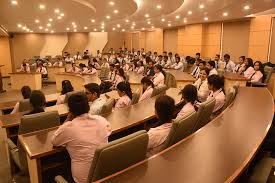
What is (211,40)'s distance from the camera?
13031mm

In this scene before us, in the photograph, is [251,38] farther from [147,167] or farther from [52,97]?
[147,167]

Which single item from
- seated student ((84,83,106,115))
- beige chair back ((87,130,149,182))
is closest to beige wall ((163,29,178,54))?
seated student ((84,83,106,115))

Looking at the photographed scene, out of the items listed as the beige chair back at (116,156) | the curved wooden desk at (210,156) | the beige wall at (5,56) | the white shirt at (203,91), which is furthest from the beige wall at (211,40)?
the beige wall at (5,56)

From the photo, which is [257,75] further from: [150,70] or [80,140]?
[80,140]

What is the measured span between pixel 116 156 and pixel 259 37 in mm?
10229

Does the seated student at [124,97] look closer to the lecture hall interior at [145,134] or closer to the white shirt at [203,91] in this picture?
the lecture hall interior at [145,134]

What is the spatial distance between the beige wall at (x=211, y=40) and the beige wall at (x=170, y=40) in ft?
11.2

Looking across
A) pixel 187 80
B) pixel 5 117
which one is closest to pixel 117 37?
pixel 187 80

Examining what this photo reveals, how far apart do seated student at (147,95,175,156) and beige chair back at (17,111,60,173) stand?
1.44 metres

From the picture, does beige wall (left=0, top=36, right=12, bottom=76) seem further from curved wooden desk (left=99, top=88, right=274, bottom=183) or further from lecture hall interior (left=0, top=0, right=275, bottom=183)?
curved wooden desk (left=99, top=88, right=274, bottom=183)

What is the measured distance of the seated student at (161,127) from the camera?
229cm

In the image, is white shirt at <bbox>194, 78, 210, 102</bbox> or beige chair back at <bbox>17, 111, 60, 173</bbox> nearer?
beige chair back at <bbox>17, 111, 60, 173</bbox>

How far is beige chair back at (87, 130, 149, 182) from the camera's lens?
1.68 metres

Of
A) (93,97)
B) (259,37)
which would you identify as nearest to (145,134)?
(93,97)
